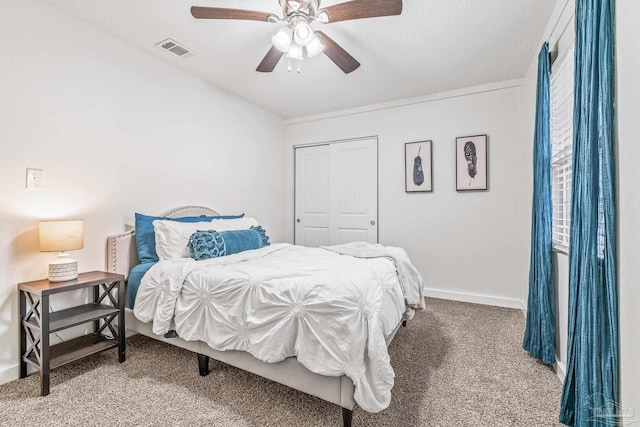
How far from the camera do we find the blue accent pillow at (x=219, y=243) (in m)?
2.53

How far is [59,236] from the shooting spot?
2.03 meters

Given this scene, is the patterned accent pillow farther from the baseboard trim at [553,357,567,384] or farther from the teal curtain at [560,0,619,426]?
the baseboard trim at [553,357,567,384]

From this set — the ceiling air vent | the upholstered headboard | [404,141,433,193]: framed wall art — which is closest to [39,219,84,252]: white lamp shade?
the upholstered headboard

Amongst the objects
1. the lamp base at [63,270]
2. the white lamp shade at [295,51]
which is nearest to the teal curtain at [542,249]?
the white lamp shade at [295,51]

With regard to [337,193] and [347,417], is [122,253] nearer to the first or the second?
[347,417]

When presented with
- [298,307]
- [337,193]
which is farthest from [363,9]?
[337,193]

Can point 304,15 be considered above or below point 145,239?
above

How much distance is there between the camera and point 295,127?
493cm

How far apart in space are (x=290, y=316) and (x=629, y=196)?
1548 mm

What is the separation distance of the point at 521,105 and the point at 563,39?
1518mm

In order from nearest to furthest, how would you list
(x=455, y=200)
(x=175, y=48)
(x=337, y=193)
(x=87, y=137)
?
(x=87, y=137) → (x=175, y=48) → (x=455, y=200) → (x=337, y=193)

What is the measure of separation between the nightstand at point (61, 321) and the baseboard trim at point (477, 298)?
344cm

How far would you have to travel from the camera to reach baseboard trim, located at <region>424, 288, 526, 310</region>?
3.47 m

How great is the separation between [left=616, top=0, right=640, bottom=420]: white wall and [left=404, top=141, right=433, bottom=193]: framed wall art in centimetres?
275
